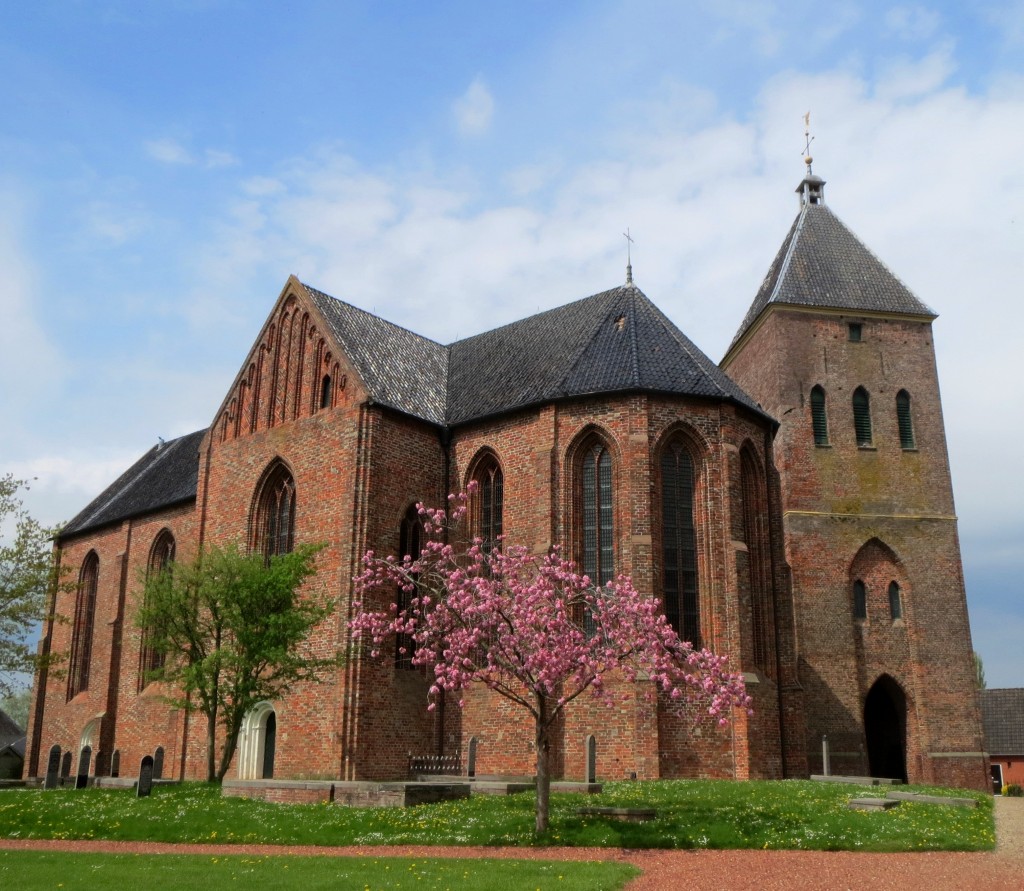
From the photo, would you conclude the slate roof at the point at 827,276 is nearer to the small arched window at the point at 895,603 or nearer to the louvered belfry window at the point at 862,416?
the louvered belfry window at the point at 862,416

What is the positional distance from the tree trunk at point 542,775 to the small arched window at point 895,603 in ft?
71.0

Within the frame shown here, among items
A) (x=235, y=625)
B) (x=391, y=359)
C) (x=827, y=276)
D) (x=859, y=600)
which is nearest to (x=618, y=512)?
(x=391, y=359)

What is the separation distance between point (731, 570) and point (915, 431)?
14613mm

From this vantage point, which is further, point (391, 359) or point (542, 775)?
point (391, 359)

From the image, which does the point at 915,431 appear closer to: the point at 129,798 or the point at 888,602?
the point at 888,602

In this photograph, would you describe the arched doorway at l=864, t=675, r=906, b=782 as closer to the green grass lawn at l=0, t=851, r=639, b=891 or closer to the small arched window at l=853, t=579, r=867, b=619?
the small arched window at l=853, t=579, r=867, b=619

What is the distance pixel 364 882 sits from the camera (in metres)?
11.7

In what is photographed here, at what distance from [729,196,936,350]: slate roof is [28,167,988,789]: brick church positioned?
0.14 metres

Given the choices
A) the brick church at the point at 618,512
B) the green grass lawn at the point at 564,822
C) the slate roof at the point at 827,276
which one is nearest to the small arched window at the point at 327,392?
the brick church at the point at 618,512

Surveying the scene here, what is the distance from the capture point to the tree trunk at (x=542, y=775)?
15.5 meters

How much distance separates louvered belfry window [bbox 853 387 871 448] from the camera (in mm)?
35719

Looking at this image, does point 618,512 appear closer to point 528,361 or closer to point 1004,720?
point 528,361

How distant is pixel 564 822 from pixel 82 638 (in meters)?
28.5

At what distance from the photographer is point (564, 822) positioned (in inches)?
635
